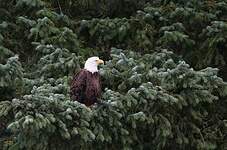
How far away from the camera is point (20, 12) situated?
8.20 m

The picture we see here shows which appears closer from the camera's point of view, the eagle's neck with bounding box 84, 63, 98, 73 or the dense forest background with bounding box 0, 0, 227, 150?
the dense forest background with bounding box 0, 0, 227, 150

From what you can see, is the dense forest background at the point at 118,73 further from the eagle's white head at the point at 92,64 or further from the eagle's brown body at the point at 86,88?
the eagle's white head at the point at 92,64

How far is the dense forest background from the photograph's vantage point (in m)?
5.64

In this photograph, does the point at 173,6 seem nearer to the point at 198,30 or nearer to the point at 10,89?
the point at 198,30

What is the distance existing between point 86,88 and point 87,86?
26 mm

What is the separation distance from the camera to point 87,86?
611cm

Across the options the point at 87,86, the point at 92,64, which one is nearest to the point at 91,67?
the point at 92,64

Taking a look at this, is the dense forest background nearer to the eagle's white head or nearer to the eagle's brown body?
the eagle's brown body

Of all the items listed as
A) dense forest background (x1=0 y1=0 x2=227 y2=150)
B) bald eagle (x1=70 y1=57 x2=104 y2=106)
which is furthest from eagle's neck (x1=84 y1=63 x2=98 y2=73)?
dense forest background (x1=0 y1=0 x2=227 y2=150)

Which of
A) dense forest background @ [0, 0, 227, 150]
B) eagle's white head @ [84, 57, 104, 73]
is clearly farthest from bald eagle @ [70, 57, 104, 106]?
dense forest background @ [0, 0, 227, 150]

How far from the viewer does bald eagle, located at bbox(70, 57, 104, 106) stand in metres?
6.07

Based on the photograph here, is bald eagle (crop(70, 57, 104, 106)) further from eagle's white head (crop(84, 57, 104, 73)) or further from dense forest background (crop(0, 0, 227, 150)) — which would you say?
dense forest background (crop(0, 0, 227, 150))

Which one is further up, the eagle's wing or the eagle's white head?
the eagle's white head

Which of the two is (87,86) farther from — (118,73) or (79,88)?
(118,73)
